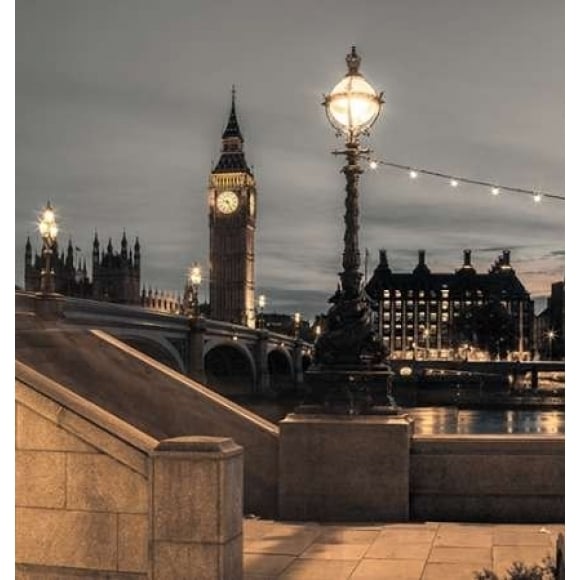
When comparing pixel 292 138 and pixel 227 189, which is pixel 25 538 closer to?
pixel 292 138

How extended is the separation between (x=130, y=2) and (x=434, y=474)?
4741 mm

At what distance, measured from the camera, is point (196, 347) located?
1558 inches

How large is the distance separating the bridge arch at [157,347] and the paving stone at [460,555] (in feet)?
87.3

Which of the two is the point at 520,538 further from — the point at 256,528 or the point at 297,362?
the point at 297,362

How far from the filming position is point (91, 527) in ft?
17.6

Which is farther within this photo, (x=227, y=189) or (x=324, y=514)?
(x=227, y=189)

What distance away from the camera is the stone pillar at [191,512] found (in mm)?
5176

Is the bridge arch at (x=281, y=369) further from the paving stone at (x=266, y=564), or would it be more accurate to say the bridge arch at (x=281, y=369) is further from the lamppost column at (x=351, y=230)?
the paving stone at (x=266, y=564)

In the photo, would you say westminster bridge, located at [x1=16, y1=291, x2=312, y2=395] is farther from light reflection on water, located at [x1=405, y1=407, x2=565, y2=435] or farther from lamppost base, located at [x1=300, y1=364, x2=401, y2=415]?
light reflection on water, located at [x1=405, y1=407, x2=565, y2=435]

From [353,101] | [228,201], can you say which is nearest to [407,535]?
[353,101]

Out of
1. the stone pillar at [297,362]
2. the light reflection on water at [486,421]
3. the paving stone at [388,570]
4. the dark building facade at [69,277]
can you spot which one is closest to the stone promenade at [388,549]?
the paving stone at [388,570]

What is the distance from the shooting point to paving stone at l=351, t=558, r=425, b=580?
6047 mm

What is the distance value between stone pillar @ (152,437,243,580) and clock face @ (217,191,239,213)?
123089 mm
